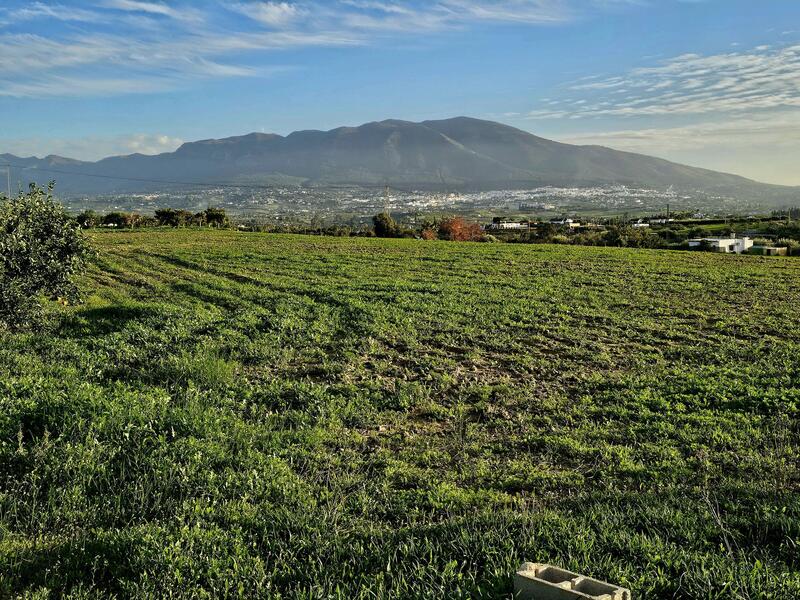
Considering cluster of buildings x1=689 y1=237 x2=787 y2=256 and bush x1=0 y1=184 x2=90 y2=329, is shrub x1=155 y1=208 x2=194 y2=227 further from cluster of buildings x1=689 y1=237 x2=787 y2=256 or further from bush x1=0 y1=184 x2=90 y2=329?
bush x1=0 y1=184 x2=90 y2=329

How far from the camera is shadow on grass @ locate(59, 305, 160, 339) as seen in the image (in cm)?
1382

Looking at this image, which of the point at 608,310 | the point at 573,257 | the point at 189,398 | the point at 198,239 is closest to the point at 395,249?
the point at 573,257

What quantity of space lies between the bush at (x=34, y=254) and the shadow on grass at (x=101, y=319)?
2.22 ft

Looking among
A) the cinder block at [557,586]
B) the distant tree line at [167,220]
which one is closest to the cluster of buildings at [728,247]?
the cinder block at [557,586]

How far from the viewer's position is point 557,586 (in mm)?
3486

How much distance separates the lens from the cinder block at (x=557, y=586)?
134 inches

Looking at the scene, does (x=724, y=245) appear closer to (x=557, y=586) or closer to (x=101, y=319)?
(x=101, y=319)

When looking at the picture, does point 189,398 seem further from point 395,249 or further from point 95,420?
point 395,249

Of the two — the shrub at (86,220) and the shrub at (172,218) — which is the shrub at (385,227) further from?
the shrub at (86,220)

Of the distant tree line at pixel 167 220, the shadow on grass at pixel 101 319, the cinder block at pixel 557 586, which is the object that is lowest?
the shadow on grass at pixel 101 319

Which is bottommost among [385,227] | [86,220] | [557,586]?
[557,586]

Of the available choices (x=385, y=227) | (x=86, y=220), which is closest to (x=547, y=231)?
(x=385, y=227)

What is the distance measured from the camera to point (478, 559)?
14.6ft

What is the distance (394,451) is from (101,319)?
34.5ft
